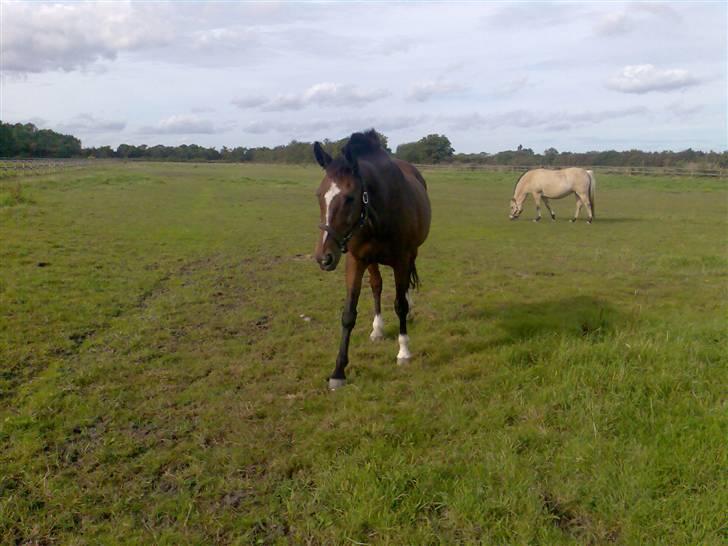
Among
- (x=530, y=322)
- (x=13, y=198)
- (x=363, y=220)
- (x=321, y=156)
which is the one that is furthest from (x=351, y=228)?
(x=13, y=198)

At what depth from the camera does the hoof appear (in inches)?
187

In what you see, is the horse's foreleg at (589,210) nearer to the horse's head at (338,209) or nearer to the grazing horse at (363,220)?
the grazing horse at (363,220)

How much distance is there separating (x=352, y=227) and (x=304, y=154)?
272 feet

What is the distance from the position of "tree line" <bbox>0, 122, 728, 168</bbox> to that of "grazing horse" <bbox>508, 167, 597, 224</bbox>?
36774mm

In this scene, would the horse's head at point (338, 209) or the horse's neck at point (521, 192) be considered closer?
the horse's head at point (338, 209)

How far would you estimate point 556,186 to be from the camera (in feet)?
64.4

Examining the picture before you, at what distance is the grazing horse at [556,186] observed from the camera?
19031 mm

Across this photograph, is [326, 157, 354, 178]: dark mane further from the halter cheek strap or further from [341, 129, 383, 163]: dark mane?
[341, 129, 383, 163]: dark mane

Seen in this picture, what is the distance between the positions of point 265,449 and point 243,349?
228cm

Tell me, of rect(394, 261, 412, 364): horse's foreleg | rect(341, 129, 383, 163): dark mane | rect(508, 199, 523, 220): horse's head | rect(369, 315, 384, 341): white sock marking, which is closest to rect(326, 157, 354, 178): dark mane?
rect(341, 129, 383, 163): dark mane

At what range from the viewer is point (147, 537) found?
291cm

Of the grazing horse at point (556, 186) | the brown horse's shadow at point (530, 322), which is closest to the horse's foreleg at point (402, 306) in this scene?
the brown horse's shadow at point (530, 322)

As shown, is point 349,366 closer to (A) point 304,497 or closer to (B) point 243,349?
(B) point 243,349

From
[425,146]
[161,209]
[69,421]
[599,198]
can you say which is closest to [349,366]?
[69,421]
